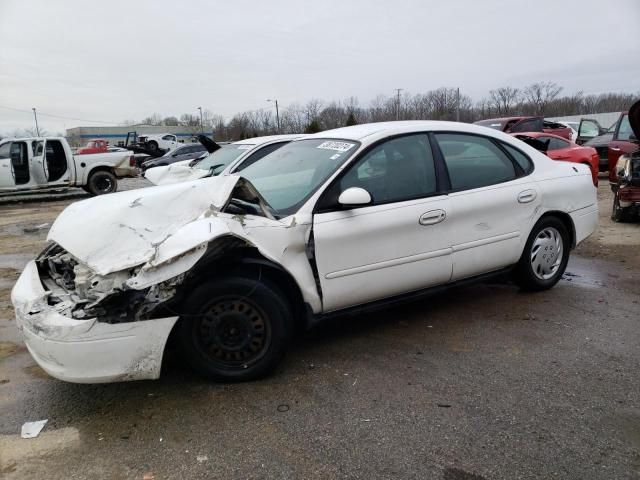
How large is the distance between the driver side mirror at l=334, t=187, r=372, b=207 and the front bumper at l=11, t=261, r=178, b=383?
1302 millimetres

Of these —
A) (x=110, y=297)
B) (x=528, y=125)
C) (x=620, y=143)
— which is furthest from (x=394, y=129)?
(x=528, y=125)

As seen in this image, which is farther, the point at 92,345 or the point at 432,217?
the point at 432,217

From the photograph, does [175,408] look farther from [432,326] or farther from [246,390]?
[432,326]

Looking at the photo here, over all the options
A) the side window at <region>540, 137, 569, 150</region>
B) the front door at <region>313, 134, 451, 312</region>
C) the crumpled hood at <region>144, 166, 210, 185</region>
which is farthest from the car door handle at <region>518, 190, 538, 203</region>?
the side window at <region>540, 137, 569, 150</region>

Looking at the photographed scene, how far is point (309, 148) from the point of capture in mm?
4281

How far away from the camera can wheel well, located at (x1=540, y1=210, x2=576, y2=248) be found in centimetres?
465

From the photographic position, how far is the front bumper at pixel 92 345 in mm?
2797

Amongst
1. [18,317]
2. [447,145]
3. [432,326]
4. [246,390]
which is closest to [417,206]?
→ [447,145]

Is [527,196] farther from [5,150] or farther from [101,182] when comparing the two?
[5,150]

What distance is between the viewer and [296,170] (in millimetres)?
4039

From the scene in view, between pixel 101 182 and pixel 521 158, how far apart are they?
14039mm

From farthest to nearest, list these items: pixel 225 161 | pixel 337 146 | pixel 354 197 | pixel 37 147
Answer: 1. pixel 37 147
2. pixel 225 161
3. pixel 337 146
4. pixel 354 197

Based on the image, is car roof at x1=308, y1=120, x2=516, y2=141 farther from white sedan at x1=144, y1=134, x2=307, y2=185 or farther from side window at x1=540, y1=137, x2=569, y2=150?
side window at x1=540, y1=137, x2=569, y2=150

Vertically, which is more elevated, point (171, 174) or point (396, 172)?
point (396, 172)
